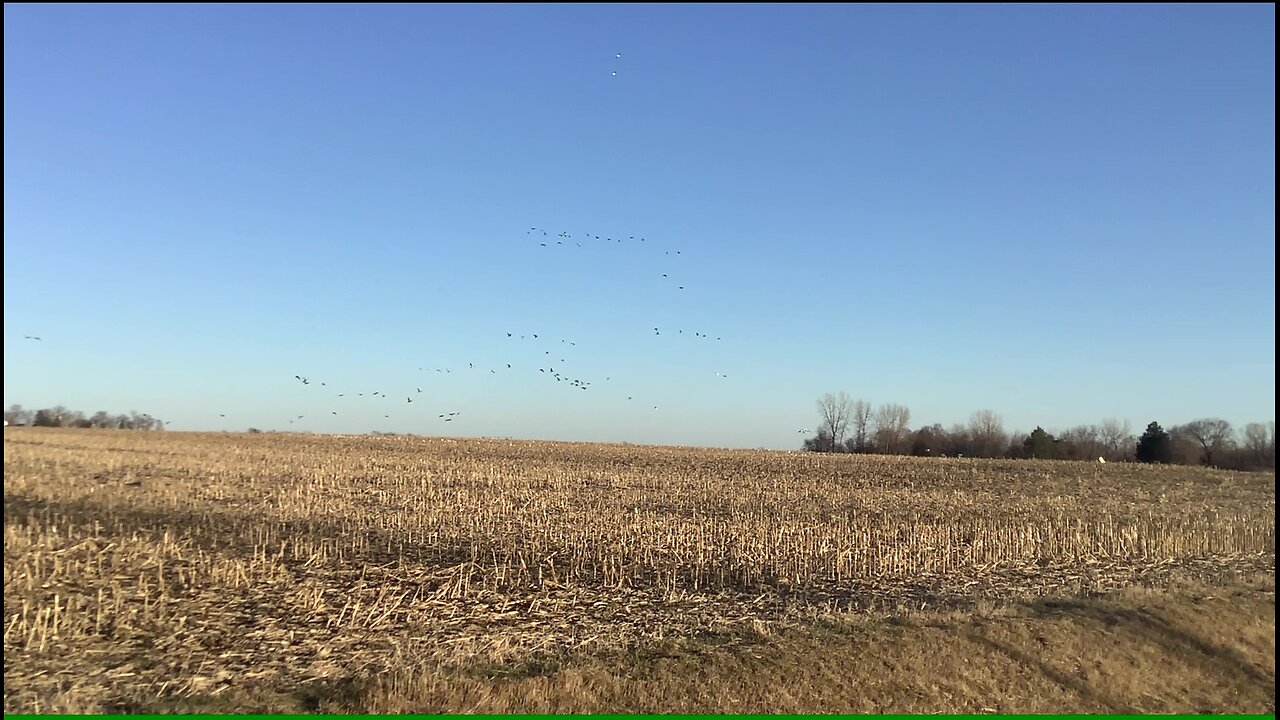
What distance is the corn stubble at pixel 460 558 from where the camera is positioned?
30.1ft

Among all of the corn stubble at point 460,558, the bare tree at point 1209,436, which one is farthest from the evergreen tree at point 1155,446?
the corn stubble at point 460,558

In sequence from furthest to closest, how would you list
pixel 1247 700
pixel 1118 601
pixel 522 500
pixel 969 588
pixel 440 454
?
1. pixel 440 454
2. pixel 522 500
3. pixel 969 588
4. pixel 1118 601
5. pixel 1247 700

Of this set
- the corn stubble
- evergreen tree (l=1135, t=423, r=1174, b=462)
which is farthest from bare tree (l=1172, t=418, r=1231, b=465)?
the corn stubble

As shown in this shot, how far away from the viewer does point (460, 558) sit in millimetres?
15961

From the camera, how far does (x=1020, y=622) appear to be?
437 inches

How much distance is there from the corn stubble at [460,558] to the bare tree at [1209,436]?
81.0 feet

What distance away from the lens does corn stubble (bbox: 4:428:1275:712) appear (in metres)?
9.16

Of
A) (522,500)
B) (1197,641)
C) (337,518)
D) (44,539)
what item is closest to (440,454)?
(522,500)

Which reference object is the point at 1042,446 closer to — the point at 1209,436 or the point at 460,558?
the point at 1209,436

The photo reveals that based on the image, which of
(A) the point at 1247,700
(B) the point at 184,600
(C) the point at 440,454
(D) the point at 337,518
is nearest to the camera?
(A) the point at 1247,700

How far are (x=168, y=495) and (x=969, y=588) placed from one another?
22.0 meters

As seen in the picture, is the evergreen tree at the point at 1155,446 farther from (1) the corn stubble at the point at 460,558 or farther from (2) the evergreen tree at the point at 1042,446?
(1) the corn stubble at the point at 460,558

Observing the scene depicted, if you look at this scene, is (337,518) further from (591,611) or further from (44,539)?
(591,611)

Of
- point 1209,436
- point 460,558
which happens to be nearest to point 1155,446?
point 1209,436
